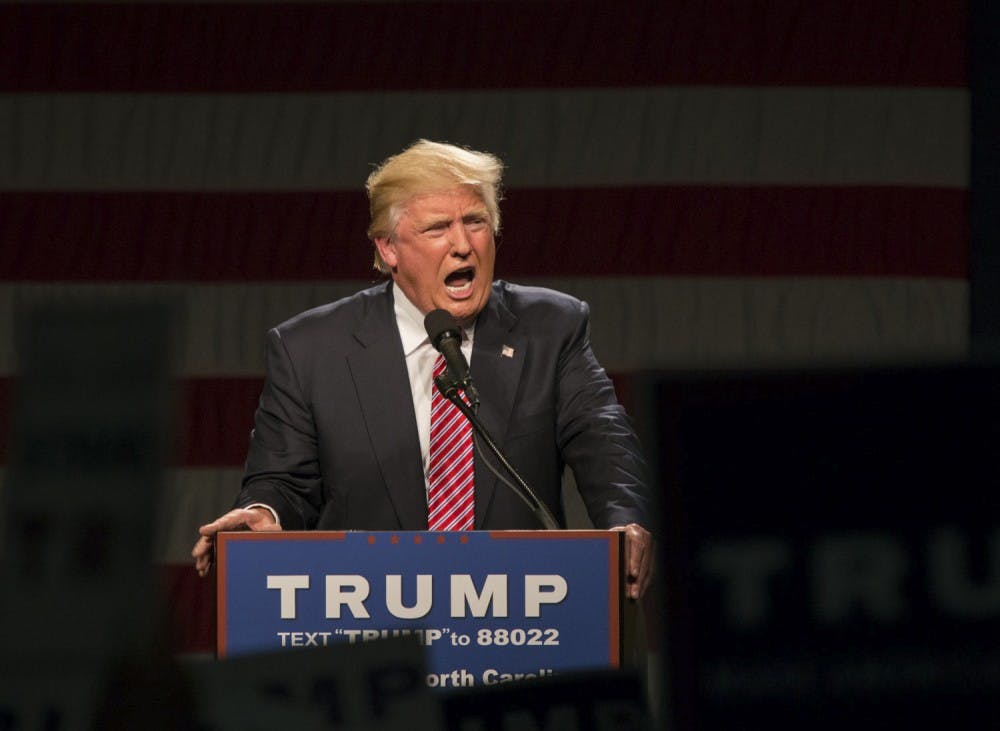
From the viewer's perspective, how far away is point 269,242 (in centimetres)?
297

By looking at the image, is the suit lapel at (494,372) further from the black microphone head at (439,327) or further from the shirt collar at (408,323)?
the black microphone head at (439,327)

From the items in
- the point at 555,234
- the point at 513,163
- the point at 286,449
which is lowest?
the point at 286,449

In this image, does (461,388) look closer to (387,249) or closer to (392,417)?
(392,417)

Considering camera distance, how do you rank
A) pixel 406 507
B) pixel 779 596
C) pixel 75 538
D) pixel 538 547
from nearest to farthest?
pixel 779 596 → pixel 538 547 → pixel 406 507 → pixel 75 538

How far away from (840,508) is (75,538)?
2.26 metres

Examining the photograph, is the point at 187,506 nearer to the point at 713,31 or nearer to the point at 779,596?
the point at 713,31

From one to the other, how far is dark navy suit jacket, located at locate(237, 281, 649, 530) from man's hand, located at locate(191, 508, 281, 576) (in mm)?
178

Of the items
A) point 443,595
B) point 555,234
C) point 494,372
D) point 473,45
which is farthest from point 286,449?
point 473,45

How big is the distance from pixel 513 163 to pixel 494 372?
1.14 metres

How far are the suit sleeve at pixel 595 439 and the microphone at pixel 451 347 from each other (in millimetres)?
Result: 345

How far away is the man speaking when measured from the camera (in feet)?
6.05

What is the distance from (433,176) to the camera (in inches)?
75.2

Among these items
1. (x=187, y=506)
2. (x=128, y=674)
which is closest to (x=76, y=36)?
(x=187, y=506)

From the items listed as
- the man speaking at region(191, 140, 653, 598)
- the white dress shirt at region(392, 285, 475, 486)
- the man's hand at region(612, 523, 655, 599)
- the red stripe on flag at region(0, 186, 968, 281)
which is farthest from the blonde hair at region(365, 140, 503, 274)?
the red stripe on flag at region(0, 186, 968, 281)
